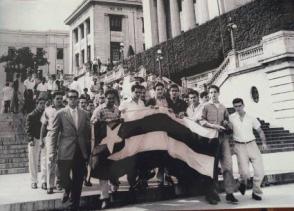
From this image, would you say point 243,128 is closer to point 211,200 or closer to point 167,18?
point 211,200

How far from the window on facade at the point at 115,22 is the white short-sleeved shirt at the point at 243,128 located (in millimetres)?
3622

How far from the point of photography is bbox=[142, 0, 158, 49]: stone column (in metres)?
19.0

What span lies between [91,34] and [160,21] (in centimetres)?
1150

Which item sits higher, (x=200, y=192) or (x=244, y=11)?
(x=244, y=11)

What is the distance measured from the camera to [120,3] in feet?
26.3

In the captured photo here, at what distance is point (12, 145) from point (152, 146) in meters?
4.68

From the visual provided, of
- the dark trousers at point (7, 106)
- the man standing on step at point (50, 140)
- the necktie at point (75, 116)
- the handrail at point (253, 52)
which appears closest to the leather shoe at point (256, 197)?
the necktie at point (75, 116)

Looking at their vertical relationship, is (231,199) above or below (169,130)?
below

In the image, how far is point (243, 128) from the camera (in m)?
3.89

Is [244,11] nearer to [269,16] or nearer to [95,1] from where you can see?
[269,16]

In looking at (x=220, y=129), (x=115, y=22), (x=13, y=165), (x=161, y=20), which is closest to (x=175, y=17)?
(x=161, y=20)

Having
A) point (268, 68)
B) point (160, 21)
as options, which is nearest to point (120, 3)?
point (268, 68)

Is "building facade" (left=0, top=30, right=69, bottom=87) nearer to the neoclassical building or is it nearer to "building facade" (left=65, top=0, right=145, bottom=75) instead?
"building facade" (left=65, top=0, right=145, bottom=75)

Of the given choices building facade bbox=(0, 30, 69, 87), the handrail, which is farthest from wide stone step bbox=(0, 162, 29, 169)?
the handrail
